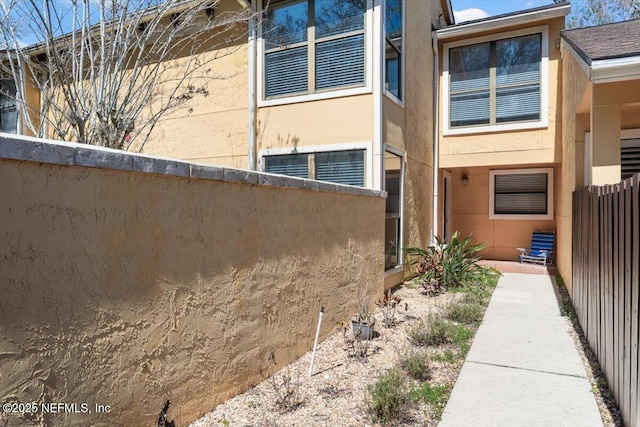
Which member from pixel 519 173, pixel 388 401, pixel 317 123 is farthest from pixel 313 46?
pixel 519 173

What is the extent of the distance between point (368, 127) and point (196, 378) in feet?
17.5

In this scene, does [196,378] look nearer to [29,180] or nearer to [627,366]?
[29,180]

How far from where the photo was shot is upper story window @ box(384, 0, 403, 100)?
25.4 ft

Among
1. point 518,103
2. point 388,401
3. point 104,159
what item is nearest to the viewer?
point 104,159

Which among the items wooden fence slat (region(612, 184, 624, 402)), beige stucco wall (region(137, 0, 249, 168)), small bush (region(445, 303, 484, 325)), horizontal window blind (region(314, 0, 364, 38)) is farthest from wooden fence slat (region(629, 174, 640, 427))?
beige stucco wall (region(137, 0, 249, 168))

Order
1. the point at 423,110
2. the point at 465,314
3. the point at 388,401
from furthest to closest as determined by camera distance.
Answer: the point at 423,110 < the point at 465,314 < the point at 388,401

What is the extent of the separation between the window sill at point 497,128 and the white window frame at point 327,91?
15.2 feet

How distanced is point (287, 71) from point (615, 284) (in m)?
6.61

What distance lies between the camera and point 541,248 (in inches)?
443

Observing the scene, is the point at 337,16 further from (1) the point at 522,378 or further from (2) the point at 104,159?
(1) the point at 522,378

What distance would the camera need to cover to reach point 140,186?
2.82m

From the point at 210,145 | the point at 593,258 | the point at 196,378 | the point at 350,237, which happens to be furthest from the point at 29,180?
the point at 210,145

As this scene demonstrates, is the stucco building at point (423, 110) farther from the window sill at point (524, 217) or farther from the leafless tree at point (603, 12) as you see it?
the leafless tree at point (603, 12)

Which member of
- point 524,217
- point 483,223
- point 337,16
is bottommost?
point 483,223
